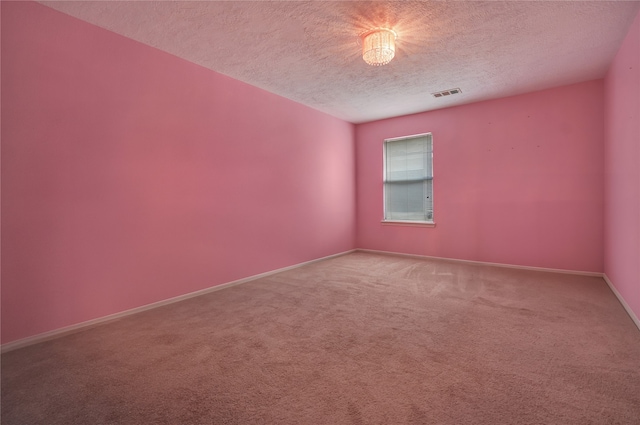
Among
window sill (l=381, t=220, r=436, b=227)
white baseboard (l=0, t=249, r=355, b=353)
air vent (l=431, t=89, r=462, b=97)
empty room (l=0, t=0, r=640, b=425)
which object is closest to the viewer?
empty room (l=0, t=0, r=640, b=425)

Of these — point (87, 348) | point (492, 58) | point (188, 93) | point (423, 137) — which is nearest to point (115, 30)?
point (188, 93)

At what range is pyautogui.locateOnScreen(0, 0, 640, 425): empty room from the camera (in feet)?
6.14

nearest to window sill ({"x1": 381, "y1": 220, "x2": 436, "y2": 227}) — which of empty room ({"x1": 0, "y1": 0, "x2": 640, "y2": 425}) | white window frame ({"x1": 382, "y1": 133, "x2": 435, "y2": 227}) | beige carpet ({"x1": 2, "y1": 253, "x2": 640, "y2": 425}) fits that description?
white window frame ({"x1": 382, "y1": 133, "x2": 435, "y2": 227})

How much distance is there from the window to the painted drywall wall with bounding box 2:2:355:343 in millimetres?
2637

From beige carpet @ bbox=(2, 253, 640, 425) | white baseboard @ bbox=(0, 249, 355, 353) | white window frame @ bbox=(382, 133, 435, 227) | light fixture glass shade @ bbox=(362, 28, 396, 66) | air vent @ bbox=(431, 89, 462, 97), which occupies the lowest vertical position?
beige carpet @ bbox=(2, 253, 640, 425)

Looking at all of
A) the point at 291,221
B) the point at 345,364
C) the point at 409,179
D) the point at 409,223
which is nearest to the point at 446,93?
the point at 409,179

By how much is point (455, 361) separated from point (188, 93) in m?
3.89

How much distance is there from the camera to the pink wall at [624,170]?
2.76m

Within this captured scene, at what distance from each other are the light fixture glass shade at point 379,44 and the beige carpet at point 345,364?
261 cm

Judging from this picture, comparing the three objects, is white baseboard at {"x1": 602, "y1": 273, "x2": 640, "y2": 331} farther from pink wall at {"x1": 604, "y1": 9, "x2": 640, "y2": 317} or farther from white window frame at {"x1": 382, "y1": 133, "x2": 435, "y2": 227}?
white window frame at {"x1": 382, "y1": 133, "x2": 435, "y2": 227}

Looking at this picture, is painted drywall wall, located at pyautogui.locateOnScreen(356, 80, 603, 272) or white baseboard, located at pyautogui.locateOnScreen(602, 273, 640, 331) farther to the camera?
painted drywall wall, located at pyautogui.locateOnScreen(356, 80, 603, 272)

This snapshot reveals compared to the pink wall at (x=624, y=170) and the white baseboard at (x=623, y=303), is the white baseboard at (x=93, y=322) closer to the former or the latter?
the white baseboard at (x=623, y=303)

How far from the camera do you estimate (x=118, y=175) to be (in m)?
3.01

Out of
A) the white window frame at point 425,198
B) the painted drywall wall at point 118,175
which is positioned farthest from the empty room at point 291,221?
the white window frame at point 425,198
